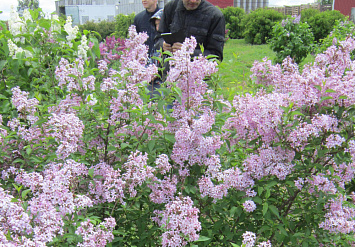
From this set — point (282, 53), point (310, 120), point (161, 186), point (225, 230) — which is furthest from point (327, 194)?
point (282, 53)

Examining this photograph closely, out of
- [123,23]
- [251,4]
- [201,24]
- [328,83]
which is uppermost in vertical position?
[251,4]

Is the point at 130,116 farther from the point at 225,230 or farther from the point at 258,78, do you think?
the point at 258,78

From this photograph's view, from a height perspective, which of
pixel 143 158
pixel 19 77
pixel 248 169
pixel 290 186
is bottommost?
pixel 290 186

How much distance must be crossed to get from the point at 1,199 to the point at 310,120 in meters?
1.84

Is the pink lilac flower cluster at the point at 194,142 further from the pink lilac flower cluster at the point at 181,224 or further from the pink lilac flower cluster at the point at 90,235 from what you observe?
the pink lilac flower cluster at the point at 90,235

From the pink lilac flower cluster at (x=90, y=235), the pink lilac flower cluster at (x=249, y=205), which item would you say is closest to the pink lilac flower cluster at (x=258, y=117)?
the pink lilac flower cluster at (x=249, y=205)

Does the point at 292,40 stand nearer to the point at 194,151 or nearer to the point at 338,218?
the point at 338,218

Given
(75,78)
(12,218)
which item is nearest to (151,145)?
(75,78)

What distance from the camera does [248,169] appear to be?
96.3 inches

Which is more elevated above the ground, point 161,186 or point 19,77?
point 19,77

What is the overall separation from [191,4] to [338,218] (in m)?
2.53

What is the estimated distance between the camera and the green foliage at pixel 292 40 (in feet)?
37.3

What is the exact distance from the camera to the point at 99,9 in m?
61.0

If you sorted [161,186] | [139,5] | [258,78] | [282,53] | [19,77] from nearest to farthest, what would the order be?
[161,186]
[19,77]
[258,78]
[282,53]
[139,5]
